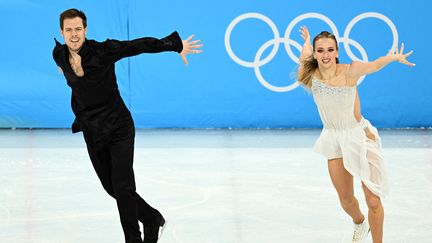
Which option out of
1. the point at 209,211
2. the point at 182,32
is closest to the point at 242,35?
the point at 182,32

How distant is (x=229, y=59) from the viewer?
37.5 feet

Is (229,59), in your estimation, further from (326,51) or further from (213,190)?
(326,51)

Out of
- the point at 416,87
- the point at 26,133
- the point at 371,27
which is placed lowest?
the point at 26,133

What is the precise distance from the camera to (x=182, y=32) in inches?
448

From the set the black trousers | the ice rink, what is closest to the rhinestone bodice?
the ice rink

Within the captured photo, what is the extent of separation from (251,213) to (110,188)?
1.69 m

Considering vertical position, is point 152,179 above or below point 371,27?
below

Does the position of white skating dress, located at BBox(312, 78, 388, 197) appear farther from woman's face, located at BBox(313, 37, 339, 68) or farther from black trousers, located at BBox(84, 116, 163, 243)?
black trousers, located at BBox(84, 116, 163, 243)

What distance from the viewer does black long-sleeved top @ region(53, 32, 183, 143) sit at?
15.8 ft

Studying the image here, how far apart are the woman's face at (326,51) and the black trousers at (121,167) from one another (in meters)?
1.26

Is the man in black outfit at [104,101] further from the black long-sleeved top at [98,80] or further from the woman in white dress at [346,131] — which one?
the woman in white dress at [346,131]

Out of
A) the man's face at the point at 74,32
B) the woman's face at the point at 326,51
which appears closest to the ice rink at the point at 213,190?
the woman's face at the point at 326,51

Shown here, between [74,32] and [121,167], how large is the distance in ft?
2.85

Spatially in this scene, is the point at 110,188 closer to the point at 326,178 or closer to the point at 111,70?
the point at 111,70
